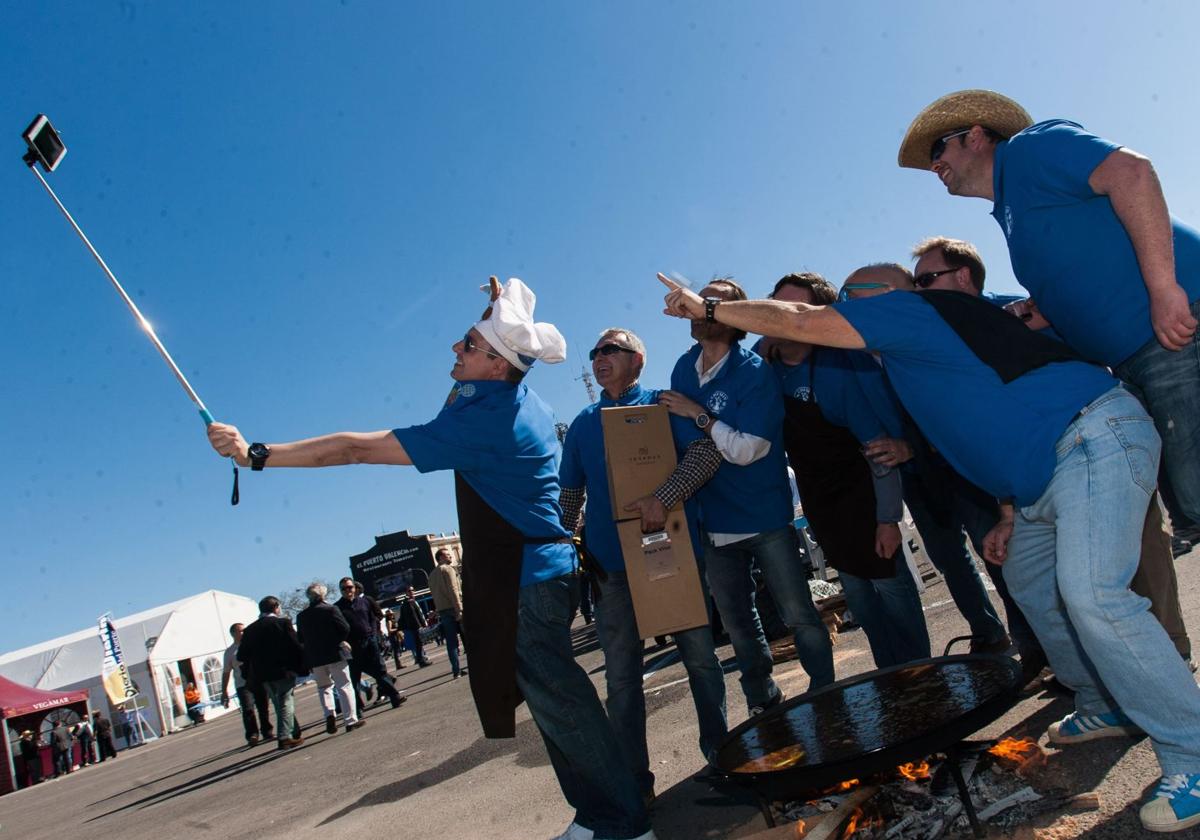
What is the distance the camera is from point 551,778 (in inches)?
170

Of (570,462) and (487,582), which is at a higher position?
(570,462)

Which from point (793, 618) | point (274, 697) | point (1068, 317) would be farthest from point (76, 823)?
point (1068, 317)

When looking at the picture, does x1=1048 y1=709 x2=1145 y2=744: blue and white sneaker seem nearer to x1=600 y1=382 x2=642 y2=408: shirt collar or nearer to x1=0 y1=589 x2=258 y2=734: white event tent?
x1=600 y1=382 x2=642 y2=408: shirt collar

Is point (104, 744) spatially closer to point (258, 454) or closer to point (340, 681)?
point (340, 681)

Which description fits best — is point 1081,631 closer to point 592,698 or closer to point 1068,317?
point 1068,317

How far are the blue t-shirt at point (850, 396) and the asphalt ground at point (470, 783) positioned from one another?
4.39ft

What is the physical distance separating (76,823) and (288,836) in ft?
20.2

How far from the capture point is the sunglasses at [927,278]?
317 centimetres

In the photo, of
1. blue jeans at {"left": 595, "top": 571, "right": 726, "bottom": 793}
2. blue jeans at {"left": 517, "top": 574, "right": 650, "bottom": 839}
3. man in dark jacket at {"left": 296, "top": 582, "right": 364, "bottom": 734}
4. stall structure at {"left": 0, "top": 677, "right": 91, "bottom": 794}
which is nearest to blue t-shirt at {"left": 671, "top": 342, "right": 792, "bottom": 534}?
blue jeans at {"left": 595, "top": 571, "right": 726, "bottom": 793}

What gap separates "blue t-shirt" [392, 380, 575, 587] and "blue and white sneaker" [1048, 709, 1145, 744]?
188cm

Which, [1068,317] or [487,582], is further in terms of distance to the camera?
[487,582]

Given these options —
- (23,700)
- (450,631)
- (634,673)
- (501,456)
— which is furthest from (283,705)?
(23,700)

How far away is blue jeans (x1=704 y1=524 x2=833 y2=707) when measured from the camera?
3.52 meters

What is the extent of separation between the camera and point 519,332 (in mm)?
2986
